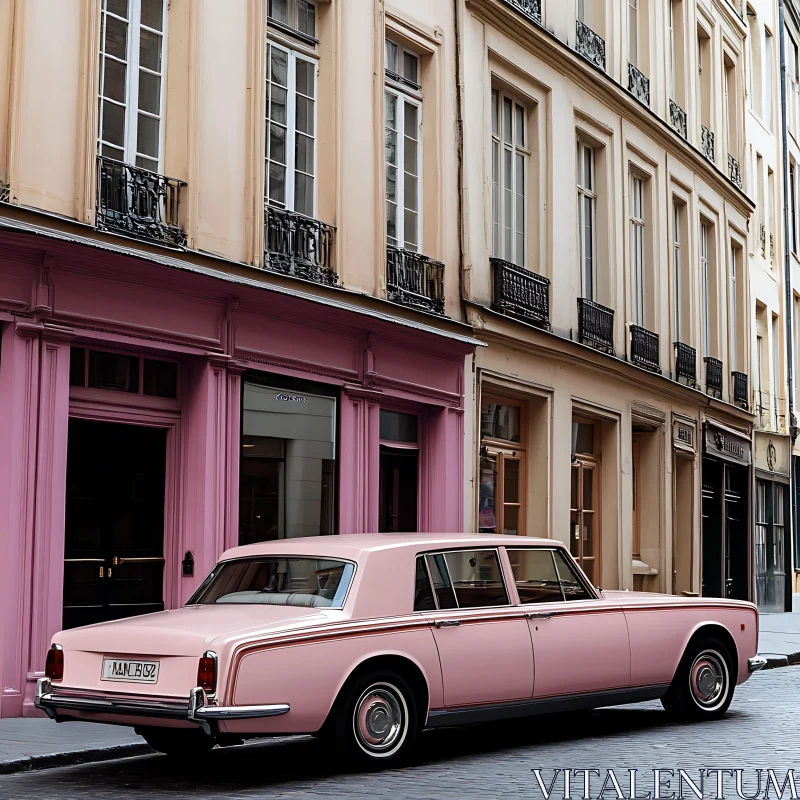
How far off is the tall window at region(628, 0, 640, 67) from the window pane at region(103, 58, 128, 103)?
534 inches

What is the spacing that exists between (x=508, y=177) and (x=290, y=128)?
5319mm

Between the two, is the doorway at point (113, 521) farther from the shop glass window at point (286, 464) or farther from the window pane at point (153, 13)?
the window pane at point (153, 13)

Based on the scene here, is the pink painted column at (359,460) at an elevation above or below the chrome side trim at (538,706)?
above

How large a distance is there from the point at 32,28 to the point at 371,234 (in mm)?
5176

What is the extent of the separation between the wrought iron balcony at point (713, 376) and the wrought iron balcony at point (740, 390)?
3.71 feet

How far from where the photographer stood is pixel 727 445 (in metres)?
28.4

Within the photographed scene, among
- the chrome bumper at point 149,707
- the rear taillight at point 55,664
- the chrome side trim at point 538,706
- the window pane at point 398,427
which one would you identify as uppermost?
the window pane at point 398,427

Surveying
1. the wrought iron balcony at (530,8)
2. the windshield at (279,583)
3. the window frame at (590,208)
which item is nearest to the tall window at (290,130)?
the wrought iron balcony at (530,8)

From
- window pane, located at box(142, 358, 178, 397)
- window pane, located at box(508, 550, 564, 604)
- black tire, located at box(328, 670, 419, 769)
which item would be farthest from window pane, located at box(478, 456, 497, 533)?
black tire, located at box(328, 670, 419, 769)

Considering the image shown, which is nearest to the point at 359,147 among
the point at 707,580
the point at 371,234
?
the point at 371,234

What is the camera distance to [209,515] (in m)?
12.9

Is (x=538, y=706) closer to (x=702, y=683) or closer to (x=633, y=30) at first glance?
(x=702, y=683)

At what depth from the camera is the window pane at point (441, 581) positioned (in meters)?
9.19

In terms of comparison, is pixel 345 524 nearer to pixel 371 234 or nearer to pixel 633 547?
pixel 371 234
